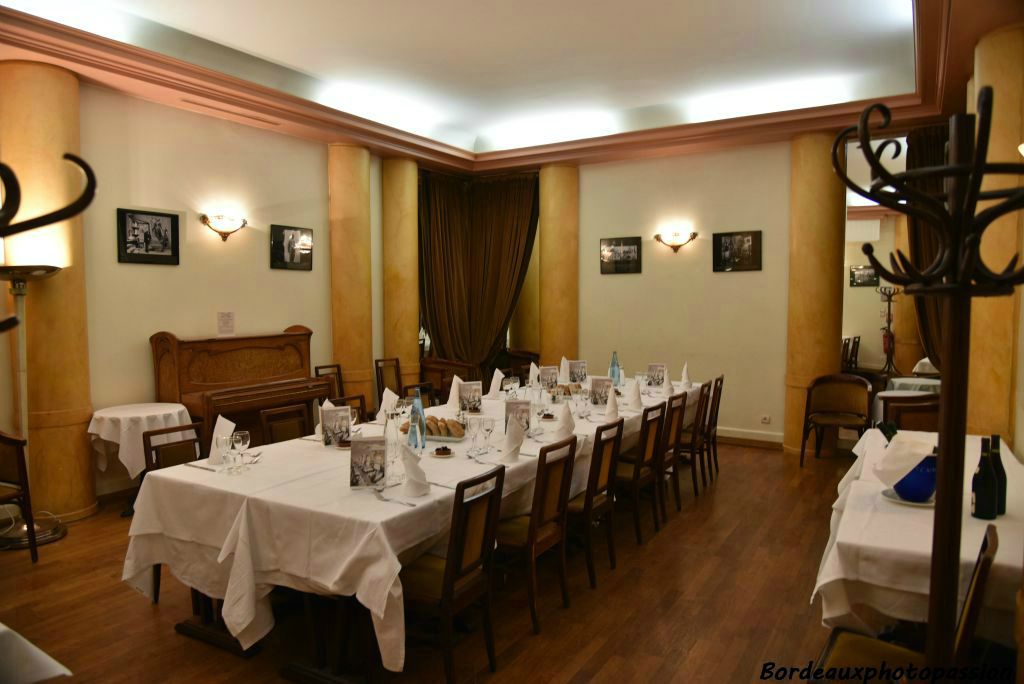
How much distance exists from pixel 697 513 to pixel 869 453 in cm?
174

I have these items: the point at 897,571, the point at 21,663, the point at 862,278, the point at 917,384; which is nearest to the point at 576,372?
the point at 917,384

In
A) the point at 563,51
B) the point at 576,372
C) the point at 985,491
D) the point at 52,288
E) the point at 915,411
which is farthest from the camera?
the point at 576,372

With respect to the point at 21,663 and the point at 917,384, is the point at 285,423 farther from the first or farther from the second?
the point at 917,384

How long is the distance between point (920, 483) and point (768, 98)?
17.3 ft

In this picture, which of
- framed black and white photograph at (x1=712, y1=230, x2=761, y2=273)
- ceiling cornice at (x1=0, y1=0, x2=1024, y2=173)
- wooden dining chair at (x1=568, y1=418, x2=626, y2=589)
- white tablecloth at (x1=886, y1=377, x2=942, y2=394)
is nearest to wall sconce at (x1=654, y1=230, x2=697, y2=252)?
framed black and white photograph at (x1=712, y1=230, x2=761, y2=273)

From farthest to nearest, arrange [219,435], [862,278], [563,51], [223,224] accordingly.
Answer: [862,278] → [223,224] → [563,51] → [219,435]

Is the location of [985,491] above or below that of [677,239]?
below

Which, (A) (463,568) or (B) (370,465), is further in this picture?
(B) (370,465)

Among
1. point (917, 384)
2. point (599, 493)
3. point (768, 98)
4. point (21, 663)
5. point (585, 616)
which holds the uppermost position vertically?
point (768, 98)

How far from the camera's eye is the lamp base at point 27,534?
4.33 m

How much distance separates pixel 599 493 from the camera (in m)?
4.02

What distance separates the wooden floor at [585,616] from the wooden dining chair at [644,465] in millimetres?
261

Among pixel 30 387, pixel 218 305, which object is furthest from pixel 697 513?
pixel 30 387

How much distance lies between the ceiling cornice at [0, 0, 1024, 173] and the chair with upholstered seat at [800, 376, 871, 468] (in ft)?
8.08
